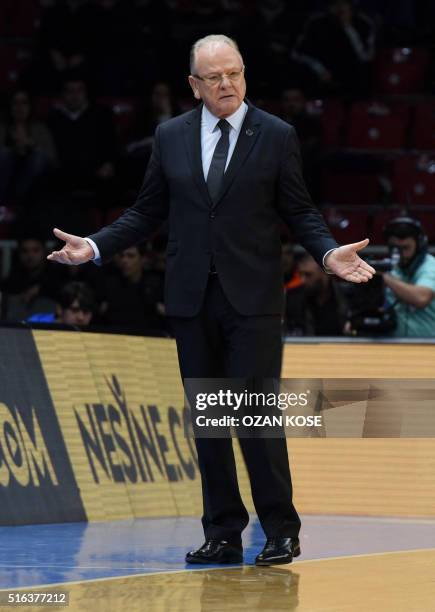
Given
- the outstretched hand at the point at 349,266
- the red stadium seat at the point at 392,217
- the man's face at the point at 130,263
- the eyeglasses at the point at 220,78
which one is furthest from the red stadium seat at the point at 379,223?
the outstretched hand at the point at 349,266

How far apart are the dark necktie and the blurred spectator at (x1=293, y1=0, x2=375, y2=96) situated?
9462mm

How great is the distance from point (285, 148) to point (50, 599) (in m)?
2.21

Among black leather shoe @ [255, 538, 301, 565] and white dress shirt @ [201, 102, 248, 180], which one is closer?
black leather shoe @ [255, 538, 301, 565]

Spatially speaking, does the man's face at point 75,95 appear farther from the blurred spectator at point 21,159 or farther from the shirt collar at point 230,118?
the shirt collar at point 230,118

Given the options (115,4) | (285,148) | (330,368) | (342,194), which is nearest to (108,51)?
(115,4)

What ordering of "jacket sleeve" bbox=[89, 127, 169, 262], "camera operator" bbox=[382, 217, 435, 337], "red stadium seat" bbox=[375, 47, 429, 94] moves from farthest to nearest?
"red stadium seat" bbox=[375, 47, 429, 94] → "camera operator" bbox=[382, 217, 435, 337] → "jacket sleeve" bbox=[89, 127, 169, 262]

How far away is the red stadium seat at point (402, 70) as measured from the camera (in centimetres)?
1525

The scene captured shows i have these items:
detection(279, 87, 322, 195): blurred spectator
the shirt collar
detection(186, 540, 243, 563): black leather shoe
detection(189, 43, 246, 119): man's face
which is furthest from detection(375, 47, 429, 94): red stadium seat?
detection(186, 540, 243, 563): black leather shoe

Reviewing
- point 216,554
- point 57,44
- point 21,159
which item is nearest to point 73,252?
point 216,554

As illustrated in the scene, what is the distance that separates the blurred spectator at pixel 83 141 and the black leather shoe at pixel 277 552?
28.1ft

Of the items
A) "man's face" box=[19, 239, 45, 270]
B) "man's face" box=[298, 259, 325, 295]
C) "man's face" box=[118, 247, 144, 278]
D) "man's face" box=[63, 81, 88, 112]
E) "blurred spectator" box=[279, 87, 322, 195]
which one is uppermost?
"man's face" box=[63, 81, 88, 112]

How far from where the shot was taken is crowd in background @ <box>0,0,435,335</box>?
1338 cm

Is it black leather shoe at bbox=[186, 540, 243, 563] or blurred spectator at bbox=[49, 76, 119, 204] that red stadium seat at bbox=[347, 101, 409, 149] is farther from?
black leather shoe at bbox=[186, 540, 243, 563]

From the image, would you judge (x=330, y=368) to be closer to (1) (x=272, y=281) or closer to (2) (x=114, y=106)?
(1) (x=272, y=281)
